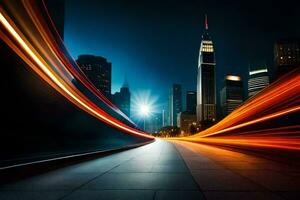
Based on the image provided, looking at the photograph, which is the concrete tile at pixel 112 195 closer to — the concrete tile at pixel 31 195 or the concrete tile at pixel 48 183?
the concrete tile at pixel 31 195

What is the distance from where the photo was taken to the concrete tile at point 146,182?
26.3ft

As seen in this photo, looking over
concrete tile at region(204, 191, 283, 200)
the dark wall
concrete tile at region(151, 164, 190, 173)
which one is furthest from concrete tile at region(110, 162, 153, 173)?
the dark wall

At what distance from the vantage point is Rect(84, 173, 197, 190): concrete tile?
803 centimetres

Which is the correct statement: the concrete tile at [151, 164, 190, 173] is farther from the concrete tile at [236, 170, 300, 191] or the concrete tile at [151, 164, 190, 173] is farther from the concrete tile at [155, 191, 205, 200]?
the concrete tile at [155, 191, 205, 200]

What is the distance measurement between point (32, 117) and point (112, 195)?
19.5 metres

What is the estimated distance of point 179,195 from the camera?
23.0 ft

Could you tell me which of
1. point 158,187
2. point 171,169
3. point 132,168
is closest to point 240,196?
point 158,187

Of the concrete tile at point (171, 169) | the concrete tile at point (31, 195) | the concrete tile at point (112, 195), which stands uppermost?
the concrete tile at point (171, 169)

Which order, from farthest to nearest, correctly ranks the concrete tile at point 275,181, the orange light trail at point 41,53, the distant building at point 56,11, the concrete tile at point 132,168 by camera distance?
the distant building at point 56,11
the orange light trail at point 41,53
the concrete tile at point 132,168
the concrete tile at point 275,181

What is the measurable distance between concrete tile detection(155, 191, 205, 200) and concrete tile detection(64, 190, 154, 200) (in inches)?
7.5

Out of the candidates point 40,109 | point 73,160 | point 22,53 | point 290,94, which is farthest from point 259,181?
point 40,109

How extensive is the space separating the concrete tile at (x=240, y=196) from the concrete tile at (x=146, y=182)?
0.88m

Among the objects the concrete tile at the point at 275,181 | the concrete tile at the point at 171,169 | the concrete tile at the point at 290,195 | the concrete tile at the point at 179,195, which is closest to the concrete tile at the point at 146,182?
the concrete tile at the point at 179,195

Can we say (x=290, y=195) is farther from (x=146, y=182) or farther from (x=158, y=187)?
(x=146, y=182)
